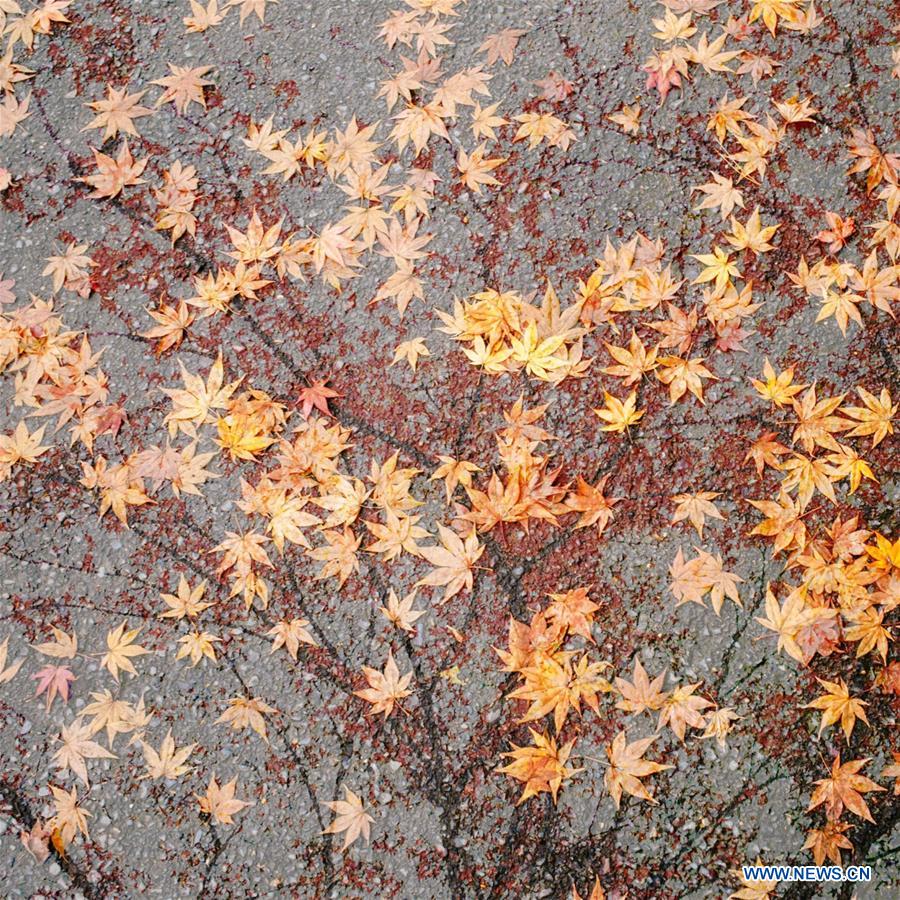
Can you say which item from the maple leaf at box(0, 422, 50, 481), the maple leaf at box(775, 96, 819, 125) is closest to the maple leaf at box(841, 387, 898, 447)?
the maple leaf at box(775, 96, 819, 125)

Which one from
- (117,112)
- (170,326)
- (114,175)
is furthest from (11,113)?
(170,326)

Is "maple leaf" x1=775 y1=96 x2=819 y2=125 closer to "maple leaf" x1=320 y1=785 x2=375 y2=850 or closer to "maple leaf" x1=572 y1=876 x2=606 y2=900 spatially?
"maple leaf" x1=572 y1=876 x2=606 y2=900

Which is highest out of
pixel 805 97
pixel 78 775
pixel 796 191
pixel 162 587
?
pixel 805 97

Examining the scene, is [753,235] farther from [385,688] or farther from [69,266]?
[69,266]

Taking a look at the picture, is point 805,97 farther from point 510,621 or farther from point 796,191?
point 510,621

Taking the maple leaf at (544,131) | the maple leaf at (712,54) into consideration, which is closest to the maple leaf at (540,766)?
the maple leaf at (544,131)

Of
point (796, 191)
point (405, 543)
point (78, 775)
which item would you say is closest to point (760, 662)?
point (405, 543)
